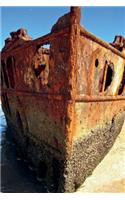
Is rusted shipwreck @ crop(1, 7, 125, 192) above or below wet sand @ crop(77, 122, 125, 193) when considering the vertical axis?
above

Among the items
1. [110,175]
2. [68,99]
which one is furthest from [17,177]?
[68,99]

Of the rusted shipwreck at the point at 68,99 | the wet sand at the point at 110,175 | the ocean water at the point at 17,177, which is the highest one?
the rusted shipwreck at the point at 68,99

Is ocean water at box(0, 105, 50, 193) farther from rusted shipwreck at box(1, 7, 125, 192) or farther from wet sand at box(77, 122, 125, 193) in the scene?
wet sand at box(77, 122, 125, 193)

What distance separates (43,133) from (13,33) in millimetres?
3455

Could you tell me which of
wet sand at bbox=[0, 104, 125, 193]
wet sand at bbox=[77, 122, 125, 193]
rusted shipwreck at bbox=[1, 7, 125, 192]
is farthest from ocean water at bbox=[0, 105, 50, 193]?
wet sand at bbox=[77, 122, 125, 193]

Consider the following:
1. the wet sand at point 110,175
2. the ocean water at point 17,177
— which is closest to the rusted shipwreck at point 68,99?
the wet sand at point 110,175

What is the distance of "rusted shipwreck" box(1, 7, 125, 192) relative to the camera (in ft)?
16.6

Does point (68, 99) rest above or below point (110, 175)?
above

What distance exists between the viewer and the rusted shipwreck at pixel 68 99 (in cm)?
505

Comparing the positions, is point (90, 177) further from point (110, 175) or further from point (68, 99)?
point (68, 99)

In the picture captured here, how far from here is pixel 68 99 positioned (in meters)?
5.02

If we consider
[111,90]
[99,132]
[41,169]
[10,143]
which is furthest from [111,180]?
[10,143]

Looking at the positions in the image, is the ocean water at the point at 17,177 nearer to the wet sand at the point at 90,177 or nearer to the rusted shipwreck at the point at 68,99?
the wet sand at the point at 90,177

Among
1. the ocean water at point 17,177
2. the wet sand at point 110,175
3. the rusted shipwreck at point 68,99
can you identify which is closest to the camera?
the rusted shipwreck at point 68,99
